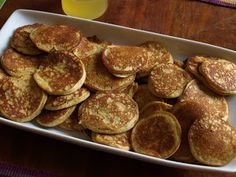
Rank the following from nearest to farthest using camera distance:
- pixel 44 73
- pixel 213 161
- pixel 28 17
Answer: pixel 213 161 < pixel 44 73 < pixel 28 17

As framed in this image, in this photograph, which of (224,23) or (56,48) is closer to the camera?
(56,48)

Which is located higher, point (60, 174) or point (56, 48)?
point (56, 48)

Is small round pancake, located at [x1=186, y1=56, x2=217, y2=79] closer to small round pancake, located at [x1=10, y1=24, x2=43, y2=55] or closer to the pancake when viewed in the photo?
the pancake

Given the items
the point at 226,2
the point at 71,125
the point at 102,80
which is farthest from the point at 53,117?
the point at 226,2

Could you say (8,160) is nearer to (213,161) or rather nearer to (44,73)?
(44,73)

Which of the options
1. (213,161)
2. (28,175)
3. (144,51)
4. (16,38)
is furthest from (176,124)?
(16,38)

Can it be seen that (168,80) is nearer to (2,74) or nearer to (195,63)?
(195,63)

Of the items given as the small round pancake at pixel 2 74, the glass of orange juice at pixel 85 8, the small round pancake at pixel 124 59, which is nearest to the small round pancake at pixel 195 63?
the small round pancake at pixel 124 59

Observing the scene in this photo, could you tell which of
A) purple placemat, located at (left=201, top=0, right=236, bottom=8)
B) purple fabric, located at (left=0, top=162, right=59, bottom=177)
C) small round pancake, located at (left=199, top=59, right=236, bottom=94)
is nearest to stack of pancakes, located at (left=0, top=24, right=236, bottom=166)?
small round pancake, located at (left=199, top=59, right=236, bottom=94)
